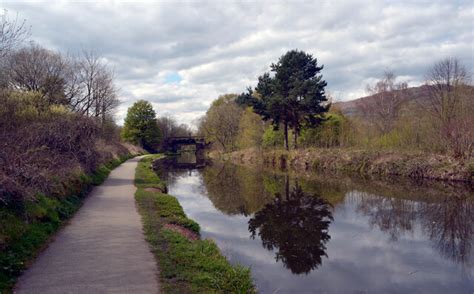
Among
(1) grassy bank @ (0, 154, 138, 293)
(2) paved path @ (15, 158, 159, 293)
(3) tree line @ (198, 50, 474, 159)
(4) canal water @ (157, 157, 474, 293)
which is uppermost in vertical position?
(3) tree line @ (198, 50, 474, 159)

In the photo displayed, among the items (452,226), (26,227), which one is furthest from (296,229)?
(26,227)

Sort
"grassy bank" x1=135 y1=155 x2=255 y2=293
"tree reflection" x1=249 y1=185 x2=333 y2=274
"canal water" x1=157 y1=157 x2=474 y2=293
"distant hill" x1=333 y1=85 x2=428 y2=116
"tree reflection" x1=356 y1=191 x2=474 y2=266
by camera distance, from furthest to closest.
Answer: "distant hill" x1=333 y1=85 x2=428 y2=116
"tree reflection" x1=356 y1=191 x2=474 y2=266
"tree reflection" x1=249 y1=185 x2=333 y2=274
"canal water" x1=157 y1=157 x2=474 y2=293
"grassy bank" x1=135 y1=155 x2=255 y2=293

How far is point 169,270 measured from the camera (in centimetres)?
590

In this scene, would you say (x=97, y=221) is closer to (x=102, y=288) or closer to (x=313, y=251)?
(x=102, y=288)

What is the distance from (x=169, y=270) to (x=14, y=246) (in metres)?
3.08

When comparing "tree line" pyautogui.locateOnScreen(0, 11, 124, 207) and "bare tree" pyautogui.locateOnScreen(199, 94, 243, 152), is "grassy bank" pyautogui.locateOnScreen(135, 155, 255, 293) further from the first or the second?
"bare tree" pyautogui.locateOnScreen(199, 94, 243, 152)

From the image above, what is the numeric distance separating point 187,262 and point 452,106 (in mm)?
21787

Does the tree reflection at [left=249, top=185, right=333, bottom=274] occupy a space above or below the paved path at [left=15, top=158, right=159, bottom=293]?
below

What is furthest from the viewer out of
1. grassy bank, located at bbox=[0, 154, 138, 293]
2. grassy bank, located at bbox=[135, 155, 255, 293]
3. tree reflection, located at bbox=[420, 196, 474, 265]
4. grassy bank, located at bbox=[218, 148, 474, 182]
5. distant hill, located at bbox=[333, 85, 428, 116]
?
distant hill, located at bbox=[333, 85, 428, 116]

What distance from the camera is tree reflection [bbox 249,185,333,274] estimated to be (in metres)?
8.34

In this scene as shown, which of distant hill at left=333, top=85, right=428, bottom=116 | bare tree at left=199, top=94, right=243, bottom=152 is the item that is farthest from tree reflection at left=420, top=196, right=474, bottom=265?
bare tree at left=199, top=94, right=243, bottom=152

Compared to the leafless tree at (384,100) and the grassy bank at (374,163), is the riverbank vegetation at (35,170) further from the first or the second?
the leafless tree at (384,100)

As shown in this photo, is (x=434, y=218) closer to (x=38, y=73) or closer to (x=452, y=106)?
(x=452, y=106)

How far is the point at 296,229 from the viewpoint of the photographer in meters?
10.8
